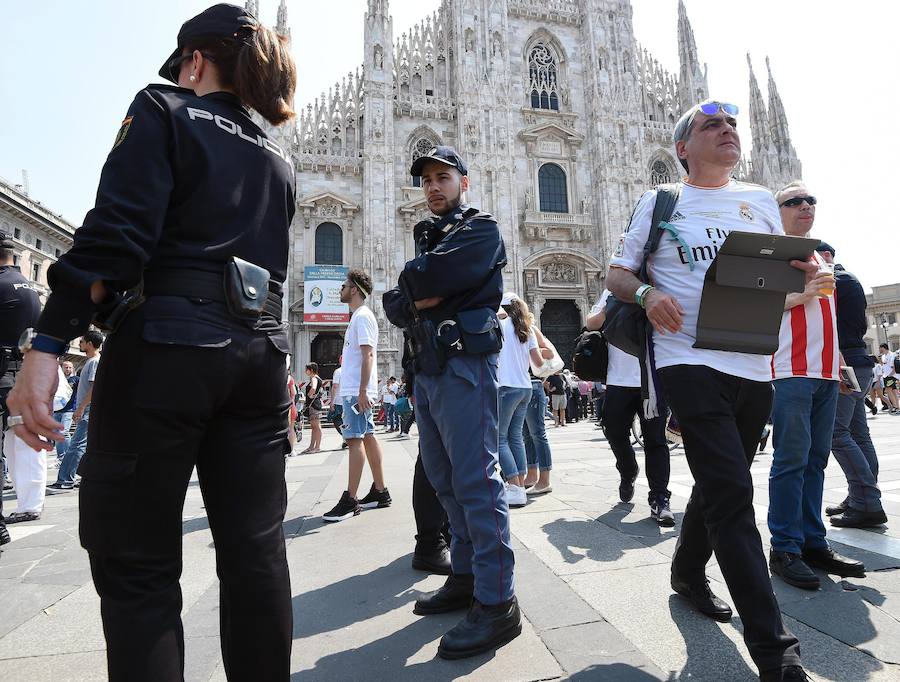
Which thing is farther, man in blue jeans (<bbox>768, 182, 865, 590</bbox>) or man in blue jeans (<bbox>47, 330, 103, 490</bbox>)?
man in blue jeans (<bbox>47, 330, 103, 490</bbox>)

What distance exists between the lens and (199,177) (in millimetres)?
1431

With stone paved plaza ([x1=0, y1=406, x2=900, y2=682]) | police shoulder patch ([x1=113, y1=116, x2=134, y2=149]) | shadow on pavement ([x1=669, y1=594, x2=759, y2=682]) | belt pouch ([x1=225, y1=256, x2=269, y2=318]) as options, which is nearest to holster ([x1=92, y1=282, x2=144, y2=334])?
belt pouch ([x1=225, y1=256, x2=269, y2=318])

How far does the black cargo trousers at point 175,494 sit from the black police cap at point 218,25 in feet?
2.88

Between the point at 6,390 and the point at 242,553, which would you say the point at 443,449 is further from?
the point at 6,390

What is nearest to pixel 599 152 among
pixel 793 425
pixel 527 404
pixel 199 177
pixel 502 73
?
pixel 502 73

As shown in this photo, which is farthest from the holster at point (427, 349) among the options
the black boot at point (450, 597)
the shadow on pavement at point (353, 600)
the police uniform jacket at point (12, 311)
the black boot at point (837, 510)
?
the black boot at point (837, 510)

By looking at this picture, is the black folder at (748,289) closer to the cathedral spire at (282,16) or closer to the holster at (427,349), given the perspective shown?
the holster at (427,349)

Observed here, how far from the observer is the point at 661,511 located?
3.78 metres

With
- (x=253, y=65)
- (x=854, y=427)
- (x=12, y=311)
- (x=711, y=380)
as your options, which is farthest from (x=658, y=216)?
(x=12, y=311)

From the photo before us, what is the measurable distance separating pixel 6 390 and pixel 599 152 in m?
25.6

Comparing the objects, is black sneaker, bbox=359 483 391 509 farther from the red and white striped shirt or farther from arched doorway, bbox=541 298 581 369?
arched doorway, bbox=541 298 581 369

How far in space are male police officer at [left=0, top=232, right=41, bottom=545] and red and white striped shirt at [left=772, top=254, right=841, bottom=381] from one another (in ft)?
16.1

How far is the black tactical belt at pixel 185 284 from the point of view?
4.42ft

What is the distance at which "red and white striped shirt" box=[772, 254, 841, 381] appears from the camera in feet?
9.65
